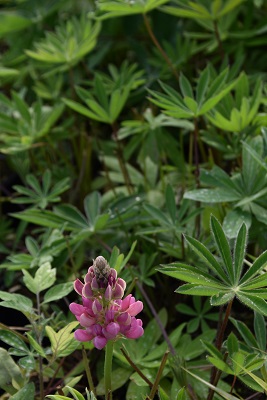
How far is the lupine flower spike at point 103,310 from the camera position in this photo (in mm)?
1059

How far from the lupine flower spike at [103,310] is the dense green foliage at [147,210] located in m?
0.10

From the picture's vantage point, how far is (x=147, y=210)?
5.39 ft

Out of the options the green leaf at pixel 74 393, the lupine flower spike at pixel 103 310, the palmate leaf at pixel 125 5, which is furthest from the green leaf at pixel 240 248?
the palmate leaf at pixel 125 5

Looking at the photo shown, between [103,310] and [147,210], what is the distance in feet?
1.93

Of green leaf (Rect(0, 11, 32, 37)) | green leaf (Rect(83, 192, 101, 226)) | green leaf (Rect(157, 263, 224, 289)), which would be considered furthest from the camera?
green leaf (Rect(0, 11, 32, 37))

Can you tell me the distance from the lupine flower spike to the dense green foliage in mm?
96

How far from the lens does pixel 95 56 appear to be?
2.55 metres

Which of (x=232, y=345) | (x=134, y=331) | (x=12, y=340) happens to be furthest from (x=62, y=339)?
(x=232, y=345)

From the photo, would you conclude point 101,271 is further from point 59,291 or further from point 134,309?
point 59,291

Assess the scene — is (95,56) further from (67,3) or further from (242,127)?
(242,127)

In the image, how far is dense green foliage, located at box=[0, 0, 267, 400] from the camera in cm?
129

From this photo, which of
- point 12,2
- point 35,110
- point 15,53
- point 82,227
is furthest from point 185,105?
point 12,2

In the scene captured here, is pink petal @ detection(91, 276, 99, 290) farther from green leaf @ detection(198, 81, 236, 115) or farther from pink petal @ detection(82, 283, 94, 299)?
green leaf @ detection(198, 81, 236, 115)

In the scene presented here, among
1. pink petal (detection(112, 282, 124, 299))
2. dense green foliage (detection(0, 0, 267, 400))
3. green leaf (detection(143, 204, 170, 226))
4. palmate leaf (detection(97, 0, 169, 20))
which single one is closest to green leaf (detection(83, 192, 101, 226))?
dense green foliage (detection(0, 0, 267, 400))
